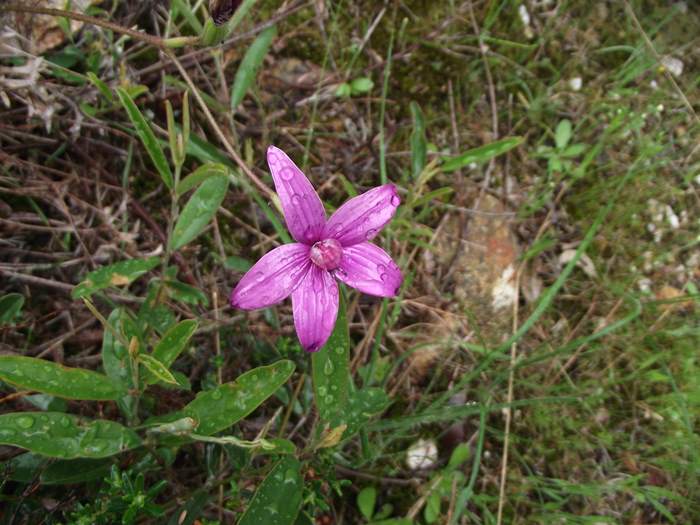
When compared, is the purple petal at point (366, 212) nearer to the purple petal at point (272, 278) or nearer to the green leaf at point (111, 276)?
the purple petal at point (272, 278)

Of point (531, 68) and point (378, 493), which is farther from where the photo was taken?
point (531, 68)

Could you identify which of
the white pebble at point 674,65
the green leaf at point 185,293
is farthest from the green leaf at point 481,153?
the white pebble at point 674,65

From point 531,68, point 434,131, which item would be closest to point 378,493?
point 434,131

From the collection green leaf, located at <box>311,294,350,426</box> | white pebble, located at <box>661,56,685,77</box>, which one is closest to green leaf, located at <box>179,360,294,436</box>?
green leaf, located at <box>311,294,350,426</box>

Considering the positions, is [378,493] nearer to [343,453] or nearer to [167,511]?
[343,453]

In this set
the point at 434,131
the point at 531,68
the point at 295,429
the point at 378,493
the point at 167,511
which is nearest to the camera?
the point at 167,511

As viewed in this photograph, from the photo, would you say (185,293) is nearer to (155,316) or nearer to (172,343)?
(155,316)
